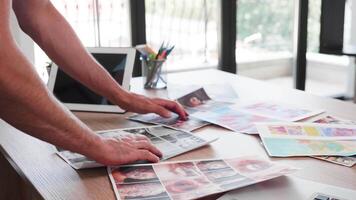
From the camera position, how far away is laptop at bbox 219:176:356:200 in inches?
34.4

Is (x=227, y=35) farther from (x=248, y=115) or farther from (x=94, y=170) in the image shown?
(x=94, y=170)

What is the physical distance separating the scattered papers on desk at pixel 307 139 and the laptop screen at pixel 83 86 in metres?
0.57

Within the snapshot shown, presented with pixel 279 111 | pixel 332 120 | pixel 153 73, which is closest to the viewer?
pixel 332 120

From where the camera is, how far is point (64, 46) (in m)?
1.39

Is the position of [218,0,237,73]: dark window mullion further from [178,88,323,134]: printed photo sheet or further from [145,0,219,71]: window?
[178,88,323,134]: printed photo sheet

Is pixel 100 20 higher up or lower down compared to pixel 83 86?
higher up

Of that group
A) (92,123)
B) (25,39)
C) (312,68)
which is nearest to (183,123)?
(92,123)

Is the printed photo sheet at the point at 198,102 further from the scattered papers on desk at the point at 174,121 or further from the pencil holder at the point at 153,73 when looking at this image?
the pencil holder at the point at 153,73

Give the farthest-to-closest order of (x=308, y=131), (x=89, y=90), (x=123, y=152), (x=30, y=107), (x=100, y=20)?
1. (x=100, y=20)
2. (x=89, y=90)
3. (x=308, y=131)
4. (x=123, y=152)
5. (x=30, y=107)

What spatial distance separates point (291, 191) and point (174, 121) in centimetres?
56

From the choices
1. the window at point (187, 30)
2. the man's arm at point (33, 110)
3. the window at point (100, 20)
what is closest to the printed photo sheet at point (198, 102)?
the man's arm at point (33, 110)

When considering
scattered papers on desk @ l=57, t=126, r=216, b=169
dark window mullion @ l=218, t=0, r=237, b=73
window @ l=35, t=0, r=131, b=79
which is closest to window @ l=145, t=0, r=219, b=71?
dark window mullion @ l=218, t=0, r=237, b=73

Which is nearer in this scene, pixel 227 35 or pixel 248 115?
pixel 248 115

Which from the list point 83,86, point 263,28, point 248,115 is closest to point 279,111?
point 248,115
